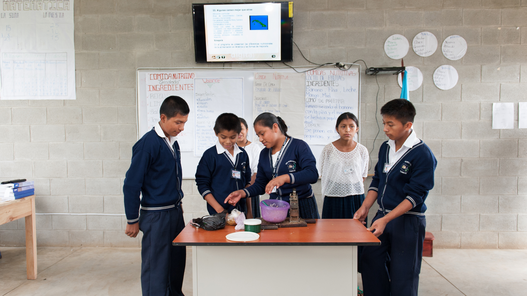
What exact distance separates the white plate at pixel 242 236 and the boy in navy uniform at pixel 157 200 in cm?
59

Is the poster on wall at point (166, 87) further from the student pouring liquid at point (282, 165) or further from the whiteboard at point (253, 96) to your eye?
the student pouring liquid at point (282, 165)

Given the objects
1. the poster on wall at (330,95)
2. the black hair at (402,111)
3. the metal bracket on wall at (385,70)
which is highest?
the metal bracket on wall at (385,70)

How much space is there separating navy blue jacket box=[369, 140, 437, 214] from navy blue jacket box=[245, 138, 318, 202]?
45 cm

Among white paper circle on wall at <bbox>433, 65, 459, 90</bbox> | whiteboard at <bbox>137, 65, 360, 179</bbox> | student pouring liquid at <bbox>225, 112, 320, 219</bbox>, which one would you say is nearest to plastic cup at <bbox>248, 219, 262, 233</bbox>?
student pouring liquid at <bbox>225, 112, 320, 219</bbox>

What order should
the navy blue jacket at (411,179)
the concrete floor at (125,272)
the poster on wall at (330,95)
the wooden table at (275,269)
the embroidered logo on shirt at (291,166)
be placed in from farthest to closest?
the poster on wall at (330,95) → the concrete floor at (125,272) → the embroidered logo on shirt at (291,166) → the navy blue jacket at (411,179) → the wooden table at (275,269)

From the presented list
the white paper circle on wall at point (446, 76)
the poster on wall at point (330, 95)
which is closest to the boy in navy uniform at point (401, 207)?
the poster on wall at point (330, 95)

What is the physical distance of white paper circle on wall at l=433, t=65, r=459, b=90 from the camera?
3.55 m

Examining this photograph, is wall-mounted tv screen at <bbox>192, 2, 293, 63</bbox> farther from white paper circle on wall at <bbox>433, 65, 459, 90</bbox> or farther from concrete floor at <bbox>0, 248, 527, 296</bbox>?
concrete floor at <bbox>0, 248, 527, 296</bbox>

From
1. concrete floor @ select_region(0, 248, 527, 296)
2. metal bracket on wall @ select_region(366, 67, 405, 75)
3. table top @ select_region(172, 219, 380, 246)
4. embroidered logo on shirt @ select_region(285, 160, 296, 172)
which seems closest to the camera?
table top @ select_region(172, 219, 380, 246)

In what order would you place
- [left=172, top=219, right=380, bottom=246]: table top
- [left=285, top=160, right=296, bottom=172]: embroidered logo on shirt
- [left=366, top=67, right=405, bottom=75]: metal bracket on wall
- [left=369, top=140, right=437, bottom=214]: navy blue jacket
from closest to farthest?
[left=172, top=219, right=380, bottom=246]: table top < [left=369, top=140, right=437, bottom=214]: navy blue jacket < [left=285, top=160, right=296, bottom=172]: embroidered logo on shirt < [left=366, top=67, right=405, bottom=75]: metal bracket on wall

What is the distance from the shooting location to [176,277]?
2199 millimetres

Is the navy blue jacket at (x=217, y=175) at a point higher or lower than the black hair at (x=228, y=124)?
lower

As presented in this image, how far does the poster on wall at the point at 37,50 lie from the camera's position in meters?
3.66

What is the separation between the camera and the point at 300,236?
1.64 metres
